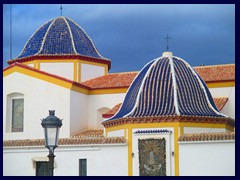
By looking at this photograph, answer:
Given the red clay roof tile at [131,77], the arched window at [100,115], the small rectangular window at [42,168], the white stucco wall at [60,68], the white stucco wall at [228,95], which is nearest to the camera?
the small rectangular window at [42,168]

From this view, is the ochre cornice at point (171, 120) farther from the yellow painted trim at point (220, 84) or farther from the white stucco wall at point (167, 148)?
the yellow painted trim at point (220, 84)

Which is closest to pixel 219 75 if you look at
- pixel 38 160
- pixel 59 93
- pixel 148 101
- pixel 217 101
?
pixel 217 101

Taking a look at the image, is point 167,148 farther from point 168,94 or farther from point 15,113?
point 15,113

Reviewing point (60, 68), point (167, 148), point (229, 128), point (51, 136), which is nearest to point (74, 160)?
point (167, 148)

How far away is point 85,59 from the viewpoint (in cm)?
2870

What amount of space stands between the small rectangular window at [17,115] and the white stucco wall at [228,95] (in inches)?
318

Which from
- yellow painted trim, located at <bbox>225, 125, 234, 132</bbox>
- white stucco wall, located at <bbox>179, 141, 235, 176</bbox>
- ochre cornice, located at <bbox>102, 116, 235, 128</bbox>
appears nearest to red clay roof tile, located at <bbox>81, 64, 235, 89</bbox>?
yellow painted trim, located at <bbox>225, 125, 234, 132</bbox>

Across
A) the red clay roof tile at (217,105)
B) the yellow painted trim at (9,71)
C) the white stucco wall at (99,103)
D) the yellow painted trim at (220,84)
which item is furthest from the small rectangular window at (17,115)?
the yellow painted trim at (220,84)

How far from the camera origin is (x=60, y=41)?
96.4ft

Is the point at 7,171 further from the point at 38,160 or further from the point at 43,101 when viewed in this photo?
the point at 43,101

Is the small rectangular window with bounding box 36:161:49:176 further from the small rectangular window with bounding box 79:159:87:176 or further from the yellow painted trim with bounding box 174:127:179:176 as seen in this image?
the yellow painted trim with bounding box 174:127:179:176

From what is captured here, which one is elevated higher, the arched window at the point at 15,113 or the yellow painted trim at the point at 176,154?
the arched window at the point at 15,113

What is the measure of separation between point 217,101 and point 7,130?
29.4 feet

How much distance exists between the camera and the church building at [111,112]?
69.1 ft
